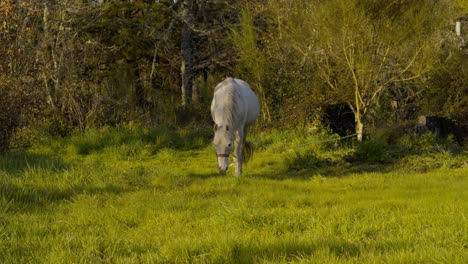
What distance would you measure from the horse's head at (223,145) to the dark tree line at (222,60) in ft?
13.4

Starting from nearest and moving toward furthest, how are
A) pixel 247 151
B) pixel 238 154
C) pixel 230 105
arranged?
1. pixel 230 105
2. pixel 238 154
3. pixel 247 151

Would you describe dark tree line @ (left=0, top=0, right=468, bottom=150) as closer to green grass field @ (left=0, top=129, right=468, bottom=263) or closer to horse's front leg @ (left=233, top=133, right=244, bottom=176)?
green grass field @ (left=0, top=129, right=468, bottom=263)

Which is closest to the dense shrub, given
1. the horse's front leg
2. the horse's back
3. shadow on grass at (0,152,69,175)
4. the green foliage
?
shadow on grass at (0,152,69,175)

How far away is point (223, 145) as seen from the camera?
8.07 meters

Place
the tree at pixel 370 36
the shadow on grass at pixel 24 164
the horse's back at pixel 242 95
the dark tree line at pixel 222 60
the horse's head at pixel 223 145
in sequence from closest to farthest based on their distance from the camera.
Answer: the shadow on grass at pixel 24 164
the horse's head at pixel 223 145
the horse's back at pixel 242 95
the tree at pixel 370 36
the dark tree line at pixel 222 60

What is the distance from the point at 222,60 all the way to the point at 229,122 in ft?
34.9

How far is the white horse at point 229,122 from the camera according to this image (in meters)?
8.10

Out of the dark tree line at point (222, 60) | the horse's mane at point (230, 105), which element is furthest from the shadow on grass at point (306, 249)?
the dark tree line at point (222, 60)

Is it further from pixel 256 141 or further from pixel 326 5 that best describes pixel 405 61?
pixel 256 141

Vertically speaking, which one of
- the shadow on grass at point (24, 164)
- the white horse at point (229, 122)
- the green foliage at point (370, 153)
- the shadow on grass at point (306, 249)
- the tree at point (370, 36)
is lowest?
the green foliage at point (370, 153)

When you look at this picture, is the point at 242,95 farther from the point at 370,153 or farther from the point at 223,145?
the point at 370,153

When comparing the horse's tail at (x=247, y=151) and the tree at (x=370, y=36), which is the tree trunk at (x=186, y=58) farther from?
the horse's tail at (x=247, y=151)

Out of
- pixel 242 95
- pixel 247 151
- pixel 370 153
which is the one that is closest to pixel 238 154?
pixel 247 151

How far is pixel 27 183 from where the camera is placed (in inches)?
241
